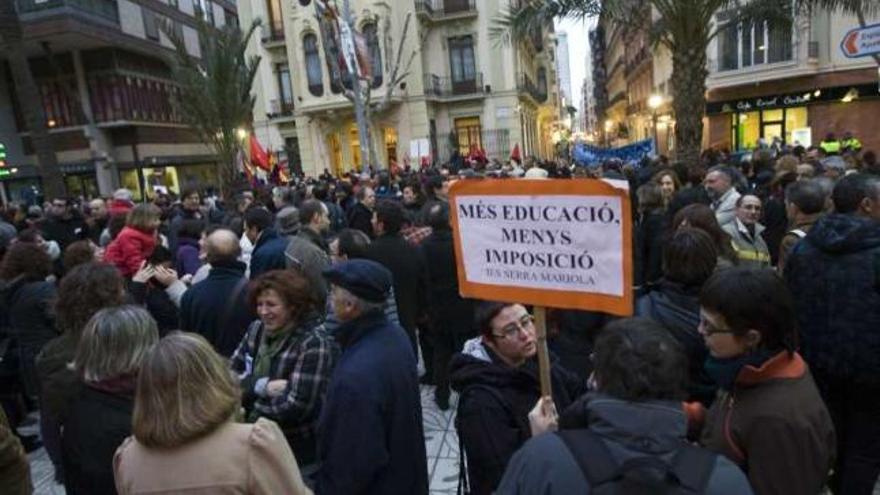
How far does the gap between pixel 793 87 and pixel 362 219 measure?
899 inches

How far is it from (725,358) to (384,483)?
1561 millimetres

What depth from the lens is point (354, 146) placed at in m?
33.2

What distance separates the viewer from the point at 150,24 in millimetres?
30438

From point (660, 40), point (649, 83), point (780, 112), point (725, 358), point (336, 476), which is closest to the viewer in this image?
point (725, 358)

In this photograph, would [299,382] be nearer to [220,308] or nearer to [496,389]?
[496,389]

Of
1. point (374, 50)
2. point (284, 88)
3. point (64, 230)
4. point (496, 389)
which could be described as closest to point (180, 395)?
point (496, 389)

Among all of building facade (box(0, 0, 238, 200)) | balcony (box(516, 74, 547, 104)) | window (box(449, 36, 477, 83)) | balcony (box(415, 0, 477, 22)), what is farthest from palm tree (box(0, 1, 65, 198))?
balcony (box(516, 74, 547, 104))

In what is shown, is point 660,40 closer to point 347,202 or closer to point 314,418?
point 347,202

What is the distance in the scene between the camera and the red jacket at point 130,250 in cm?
536

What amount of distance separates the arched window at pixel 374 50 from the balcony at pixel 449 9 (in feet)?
9.74

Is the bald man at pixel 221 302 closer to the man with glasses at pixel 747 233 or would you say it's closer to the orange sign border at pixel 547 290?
the orange sign border at pixel 547 290

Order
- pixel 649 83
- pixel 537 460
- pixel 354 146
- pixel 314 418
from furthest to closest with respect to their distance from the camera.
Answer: pixel 649 83 → pixel 354 146 → pixel 314 418 → pixel 537 460

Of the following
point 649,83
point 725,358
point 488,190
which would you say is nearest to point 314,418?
point 488,190

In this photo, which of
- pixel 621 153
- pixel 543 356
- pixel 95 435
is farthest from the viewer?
pixel 621 153
